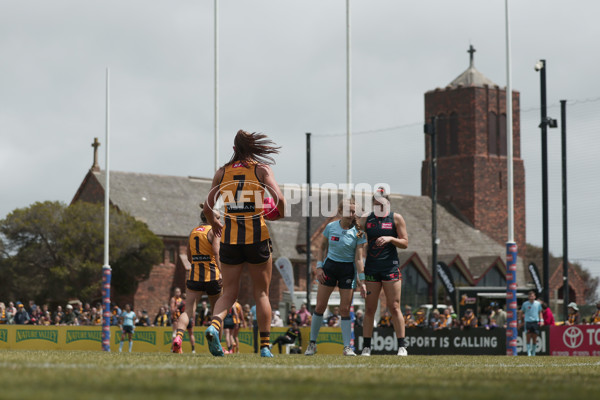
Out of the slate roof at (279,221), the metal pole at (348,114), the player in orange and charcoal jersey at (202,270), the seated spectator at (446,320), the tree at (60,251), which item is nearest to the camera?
the player in orange and charcoal jersey at (202,270)

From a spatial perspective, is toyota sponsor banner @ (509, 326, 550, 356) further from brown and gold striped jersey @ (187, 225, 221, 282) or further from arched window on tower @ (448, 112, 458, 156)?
arched window on tower @ (448, 112, 458, 156)

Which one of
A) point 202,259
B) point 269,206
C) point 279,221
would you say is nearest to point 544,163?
point 202,259

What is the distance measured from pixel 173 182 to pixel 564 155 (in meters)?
52.2

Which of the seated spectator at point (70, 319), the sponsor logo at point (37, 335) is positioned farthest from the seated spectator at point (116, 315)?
the sponsor logo at point (37, 335)

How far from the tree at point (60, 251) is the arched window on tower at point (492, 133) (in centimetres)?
4731

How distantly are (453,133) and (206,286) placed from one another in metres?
94.5

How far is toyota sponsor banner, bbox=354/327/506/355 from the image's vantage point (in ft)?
90.2

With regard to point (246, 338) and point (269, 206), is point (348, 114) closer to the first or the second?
point (246, 338)

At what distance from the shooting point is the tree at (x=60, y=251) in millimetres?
66375

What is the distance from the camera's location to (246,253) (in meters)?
10.4

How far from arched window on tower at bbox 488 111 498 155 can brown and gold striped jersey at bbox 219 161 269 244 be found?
321ft

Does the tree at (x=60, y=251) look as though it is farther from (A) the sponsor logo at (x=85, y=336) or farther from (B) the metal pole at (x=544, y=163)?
(B) the metal pole at (x=544, y=163)

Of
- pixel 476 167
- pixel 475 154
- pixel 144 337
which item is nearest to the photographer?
pixel 144 337

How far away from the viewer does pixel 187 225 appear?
81250 mm
